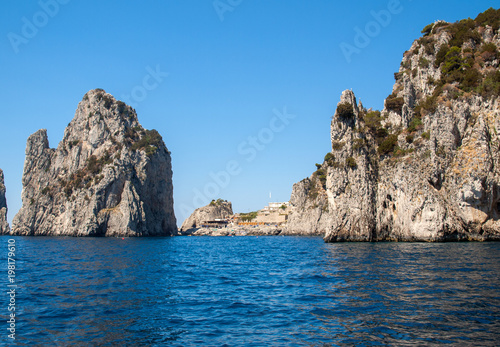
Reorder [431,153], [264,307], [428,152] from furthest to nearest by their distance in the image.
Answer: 1. [428,152]
2. [431,153]
3. [264,307]

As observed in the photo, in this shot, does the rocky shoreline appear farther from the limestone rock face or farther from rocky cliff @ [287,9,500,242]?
rocky cliff @ [287,9,500,242]

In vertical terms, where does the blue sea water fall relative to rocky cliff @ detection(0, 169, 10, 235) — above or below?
below

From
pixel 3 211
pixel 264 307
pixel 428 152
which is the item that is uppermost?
pixel 428 152

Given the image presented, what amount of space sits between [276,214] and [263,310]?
13643cm

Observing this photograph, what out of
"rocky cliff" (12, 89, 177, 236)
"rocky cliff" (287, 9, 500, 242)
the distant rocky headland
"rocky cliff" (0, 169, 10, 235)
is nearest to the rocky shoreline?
"rocky cliff" (12, 89, 177, 236)

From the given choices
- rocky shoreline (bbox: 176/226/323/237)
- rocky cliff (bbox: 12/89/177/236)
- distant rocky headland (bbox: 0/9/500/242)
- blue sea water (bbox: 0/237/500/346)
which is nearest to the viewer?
blue sea water (bbox: 0/237/500/346)

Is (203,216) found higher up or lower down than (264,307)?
higher up

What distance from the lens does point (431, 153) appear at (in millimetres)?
50250

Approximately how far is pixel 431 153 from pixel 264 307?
42871 millimetres

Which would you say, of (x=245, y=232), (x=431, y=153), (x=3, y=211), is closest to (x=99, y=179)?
(x=3, y=211)

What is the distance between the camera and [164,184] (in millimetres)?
122125

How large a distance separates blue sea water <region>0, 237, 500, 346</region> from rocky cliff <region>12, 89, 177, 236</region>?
81.4 m

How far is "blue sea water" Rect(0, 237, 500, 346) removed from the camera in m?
11.6

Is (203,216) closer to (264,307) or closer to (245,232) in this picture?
(245,232)
